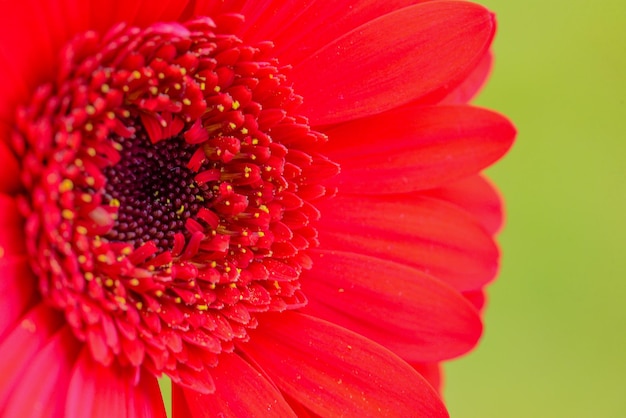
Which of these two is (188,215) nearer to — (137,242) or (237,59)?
(137,242)

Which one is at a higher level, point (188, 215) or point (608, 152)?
point (608, 152)

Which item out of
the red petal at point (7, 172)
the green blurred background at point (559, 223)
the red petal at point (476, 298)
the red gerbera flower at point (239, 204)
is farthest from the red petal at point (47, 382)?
the green blurred background at point (559, 223)

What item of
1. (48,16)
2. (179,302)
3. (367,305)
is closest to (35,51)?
(48,16)

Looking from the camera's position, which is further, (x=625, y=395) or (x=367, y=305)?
→ (x=625, y=395)

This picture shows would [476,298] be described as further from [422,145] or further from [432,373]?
[422,145]

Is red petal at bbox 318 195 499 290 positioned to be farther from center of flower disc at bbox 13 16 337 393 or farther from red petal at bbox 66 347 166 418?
red petal at bbox 66 347 166 418

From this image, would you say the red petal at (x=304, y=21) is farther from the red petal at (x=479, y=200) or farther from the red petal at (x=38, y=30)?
the red petal at (x=479, y=200)

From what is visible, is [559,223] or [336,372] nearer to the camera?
[336,372]

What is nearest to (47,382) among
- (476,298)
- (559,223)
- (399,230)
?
(399,230)
